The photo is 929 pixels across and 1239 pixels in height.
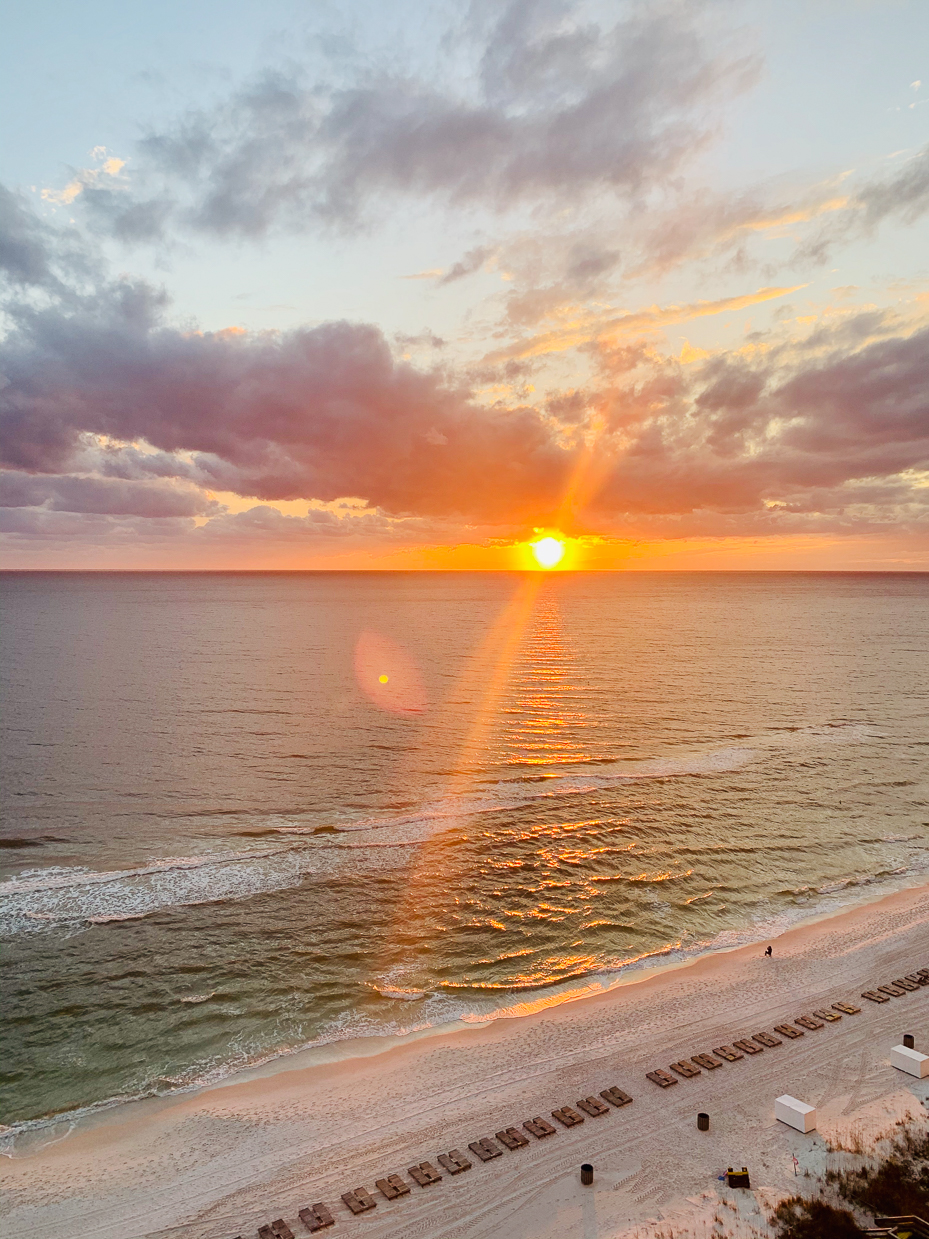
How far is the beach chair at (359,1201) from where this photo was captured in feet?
71.3

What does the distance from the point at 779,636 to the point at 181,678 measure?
13967cm

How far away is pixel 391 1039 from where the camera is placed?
101 ft

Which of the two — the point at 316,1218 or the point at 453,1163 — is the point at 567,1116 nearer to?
the point at 453,1163

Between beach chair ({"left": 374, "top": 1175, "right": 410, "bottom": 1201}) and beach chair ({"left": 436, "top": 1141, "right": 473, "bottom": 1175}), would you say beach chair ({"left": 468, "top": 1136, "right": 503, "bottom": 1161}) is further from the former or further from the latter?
beach chair ({"left": 374, "top": 1175, "right": 410, "bottom": 1201})

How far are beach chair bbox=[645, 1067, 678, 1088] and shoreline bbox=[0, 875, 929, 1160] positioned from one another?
5781 millimetres

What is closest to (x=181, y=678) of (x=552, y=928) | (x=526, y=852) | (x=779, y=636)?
(x=526, y=852)

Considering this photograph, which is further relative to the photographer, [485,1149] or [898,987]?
[898,987]

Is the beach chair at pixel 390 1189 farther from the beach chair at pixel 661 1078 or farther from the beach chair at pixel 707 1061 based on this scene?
the beach chair at pixel 707 1061

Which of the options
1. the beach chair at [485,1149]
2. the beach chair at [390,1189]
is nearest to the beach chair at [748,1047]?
the beach chair at [485,1149]

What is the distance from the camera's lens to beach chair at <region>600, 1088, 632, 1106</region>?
26062 millimetres

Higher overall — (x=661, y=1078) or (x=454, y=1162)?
(x=661, y=1078)

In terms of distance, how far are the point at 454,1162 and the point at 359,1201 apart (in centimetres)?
328

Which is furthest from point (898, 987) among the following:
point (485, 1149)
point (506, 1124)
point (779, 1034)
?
point (485, 1149)

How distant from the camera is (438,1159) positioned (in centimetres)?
2364
